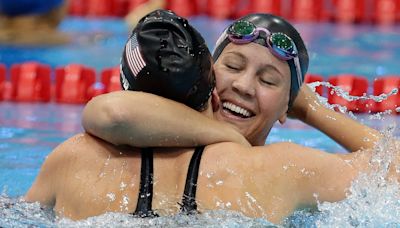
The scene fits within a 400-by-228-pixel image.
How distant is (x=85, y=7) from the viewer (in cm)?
834

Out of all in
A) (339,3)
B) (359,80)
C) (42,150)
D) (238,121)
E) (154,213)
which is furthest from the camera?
→ (339,3)

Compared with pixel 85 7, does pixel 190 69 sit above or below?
above

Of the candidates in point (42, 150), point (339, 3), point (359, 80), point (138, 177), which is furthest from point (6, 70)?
point (138, 177)

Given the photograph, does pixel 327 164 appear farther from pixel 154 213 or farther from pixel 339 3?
pixel 339 3

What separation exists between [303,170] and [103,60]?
423cm

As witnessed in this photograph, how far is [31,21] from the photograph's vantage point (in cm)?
722

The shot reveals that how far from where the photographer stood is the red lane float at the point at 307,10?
7902 mm

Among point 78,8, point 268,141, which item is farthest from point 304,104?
point 78,8

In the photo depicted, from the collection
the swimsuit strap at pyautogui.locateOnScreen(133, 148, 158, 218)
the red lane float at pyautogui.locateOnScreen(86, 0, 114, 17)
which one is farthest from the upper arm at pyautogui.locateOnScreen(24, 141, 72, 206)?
the red lane float at pyautogui.locateOnScreen(86, 0, 114, 17)

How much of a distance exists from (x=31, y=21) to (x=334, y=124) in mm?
4454

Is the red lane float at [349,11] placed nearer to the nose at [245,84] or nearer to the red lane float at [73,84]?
the red lane float at [73,84]

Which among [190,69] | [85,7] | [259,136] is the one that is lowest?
[85,7]

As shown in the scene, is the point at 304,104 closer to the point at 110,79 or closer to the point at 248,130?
the point at 248,130

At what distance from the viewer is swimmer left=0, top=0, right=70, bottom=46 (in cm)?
702
